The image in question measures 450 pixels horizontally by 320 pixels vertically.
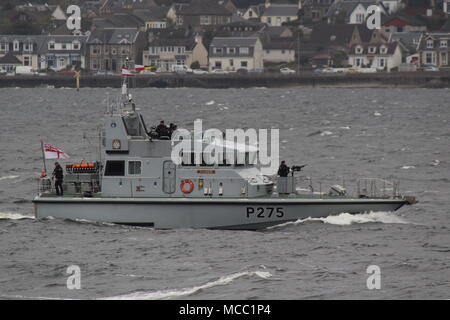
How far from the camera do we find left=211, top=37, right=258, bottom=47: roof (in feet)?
567

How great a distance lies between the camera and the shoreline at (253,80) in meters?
158

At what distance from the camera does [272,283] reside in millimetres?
29062

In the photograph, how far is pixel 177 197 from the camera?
35250mm

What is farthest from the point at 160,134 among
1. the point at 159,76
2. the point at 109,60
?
the point at 109,60

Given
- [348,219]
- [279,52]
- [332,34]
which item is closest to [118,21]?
[279,52]

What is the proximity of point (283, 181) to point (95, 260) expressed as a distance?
7.10 meters

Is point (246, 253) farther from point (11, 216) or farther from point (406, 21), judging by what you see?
point (406, 21)

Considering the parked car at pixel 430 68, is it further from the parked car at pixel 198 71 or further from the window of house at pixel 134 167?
the window of house at pixel 134 167

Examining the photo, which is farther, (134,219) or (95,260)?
(134,219)

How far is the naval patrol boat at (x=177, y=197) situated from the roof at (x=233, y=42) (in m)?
138

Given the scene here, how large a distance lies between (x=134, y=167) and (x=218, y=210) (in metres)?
3.05

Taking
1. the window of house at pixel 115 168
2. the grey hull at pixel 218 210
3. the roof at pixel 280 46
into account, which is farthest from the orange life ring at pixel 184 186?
the roof at pixel 280 46

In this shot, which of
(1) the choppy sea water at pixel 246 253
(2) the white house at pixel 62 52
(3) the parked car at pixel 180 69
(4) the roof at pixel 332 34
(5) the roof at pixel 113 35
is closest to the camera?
(1) the choppy sea water at pixel 246 253

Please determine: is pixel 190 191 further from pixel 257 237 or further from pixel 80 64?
pixel 80 64
